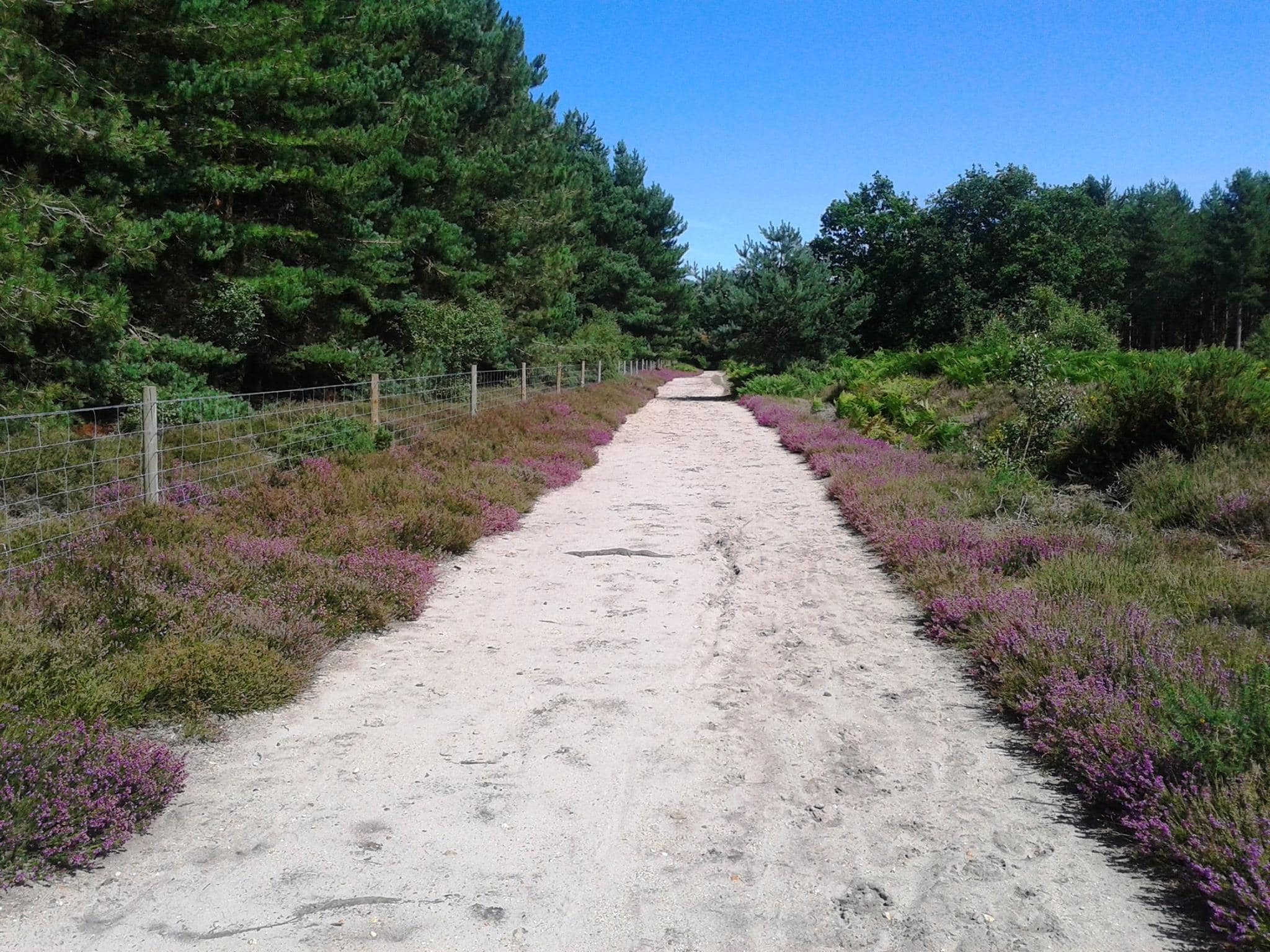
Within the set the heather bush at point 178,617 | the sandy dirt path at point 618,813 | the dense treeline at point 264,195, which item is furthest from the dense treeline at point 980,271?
the sandy dirt path at point 618,813

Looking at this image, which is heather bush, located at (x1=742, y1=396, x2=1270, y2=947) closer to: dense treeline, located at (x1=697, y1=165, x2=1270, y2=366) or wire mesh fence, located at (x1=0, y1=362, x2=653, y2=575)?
wire mesh fence, located at (x1=0, y1=362, x2=653, y2=575)

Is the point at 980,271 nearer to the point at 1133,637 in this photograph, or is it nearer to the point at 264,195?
the point at 264,195

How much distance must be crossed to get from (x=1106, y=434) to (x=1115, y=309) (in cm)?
5455

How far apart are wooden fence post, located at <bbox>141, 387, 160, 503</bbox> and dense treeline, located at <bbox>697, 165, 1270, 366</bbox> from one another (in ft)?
115

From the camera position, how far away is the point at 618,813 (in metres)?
3.75

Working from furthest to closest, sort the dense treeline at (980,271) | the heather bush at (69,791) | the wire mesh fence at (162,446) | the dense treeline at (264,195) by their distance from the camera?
1. the dense treeline at (980,271)
2. the dense treeline at (264,195)
3. the wire mesh fence at (162,446)
4. the heather bush at (69,791)

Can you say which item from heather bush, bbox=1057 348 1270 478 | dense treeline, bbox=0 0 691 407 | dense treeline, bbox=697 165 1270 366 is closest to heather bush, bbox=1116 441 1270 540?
heather bush, bbox=1057 348 1270 478

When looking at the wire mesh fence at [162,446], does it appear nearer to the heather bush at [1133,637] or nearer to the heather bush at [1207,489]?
the heather bush at [1133,637]

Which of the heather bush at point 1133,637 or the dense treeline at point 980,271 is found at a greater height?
the dense treeline at point 980,271

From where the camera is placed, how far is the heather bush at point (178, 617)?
3.43m

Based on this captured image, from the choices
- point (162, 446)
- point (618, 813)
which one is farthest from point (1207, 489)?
point (162, 446)

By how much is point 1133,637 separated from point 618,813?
3228 millimetres

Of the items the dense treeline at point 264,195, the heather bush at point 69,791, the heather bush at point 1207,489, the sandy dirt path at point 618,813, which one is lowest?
the sandy dirt path at point 618,813

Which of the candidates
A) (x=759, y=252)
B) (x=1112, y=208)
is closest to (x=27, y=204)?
(x=759, y=252)
